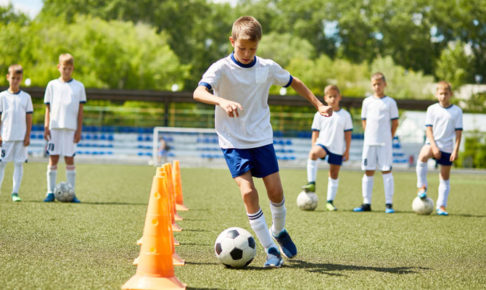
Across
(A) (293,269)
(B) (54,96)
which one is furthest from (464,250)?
(B) (54,96)

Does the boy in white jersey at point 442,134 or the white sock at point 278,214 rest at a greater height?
the boy in white jersey at point 442,134

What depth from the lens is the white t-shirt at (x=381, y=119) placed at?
9.70 metres

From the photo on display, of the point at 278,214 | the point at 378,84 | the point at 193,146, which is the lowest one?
the point at 193,146

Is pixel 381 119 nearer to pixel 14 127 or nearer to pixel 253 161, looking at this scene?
pixel 253 161

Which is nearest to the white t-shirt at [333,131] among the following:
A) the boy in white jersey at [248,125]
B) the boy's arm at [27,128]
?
the boy's arm at [27,128]

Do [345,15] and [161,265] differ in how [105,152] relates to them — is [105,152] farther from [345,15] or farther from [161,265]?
[345,15]

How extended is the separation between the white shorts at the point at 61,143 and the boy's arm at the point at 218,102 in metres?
5.34

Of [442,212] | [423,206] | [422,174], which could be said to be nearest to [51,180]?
[423,206]

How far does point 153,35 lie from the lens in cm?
5559

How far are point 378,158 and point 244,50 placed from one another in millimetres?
5564

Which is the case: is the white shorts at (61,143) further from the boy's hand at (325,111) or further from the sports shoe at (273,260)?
the boy's hand at (325,111)

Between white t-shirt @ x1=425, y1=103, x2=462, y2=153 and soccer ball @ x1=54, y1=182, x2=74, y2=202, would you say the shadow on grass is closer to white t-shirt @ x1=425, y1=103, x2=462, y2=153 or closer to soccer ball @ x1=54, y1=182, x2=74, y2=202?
white t-shirt @ x1=425, y1=103, x2=462, y2=153

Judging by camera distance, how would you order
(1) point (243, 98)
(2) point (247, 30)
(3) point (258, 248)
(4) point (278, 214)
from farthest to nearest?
1. (3) point (258, 248)
2. (4) point (278, 214)
3. (1) point (243, 98)
4. (2) point (247, 30)

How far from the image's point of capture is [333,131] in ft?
32.3
